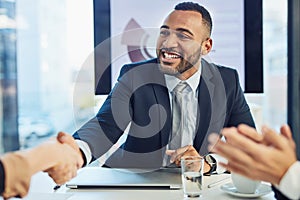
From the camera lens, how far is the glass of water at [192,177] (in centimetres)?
120

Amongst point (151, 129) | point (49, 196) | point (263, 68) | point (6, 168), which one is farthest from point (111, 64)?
point (6, 168)

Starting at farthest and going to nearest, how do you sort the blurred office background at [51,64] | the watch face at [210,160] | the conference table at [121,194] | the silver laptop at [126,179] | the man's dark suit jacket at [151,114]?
1. the blurred office background at [51,64]
2. the man's dark suit jacket at [151,114]
3. the watch face at [210,160]
4. the silver laptop at [126,179]
5. the conference table at [121,194]

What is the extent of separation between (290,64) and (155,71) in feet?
3.50

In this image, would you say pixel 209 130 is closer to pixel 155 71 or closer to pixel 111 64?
Answer: pixel 155 71

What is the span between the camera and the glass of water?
120cm

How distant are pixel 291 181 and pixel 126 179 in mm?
756

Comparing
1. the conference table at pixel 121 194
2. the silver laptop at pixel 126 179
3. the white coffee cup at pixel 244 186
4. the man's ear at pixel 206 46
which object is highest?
the man's ear at pixel 206 46

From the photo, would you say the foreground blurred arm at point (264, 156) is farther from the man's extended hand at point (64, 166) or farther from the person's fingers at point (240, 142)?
the man's extended hand at point (64, 166)

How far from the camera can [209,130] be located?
71.9 inches

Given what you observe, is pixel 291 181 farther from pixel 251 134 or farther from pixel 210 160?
pixel 210 160

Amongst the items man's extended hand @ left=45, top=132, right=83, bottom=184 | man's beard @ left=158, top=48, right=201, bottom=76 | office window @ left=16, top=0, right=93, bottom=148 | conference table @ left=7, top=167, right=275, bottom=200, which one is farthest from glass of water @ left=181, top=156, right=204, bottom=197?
office window @ left=16, top=0, right=93, bottom=148

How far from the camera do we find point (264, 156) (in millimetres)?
686

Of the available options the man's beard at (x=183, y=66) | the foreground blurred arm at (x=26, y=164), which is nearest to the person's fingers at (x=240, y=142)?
the foreground blurred arm at (x=26, y=164)

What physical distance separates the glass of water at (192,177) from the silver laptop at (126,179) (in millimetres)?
64
